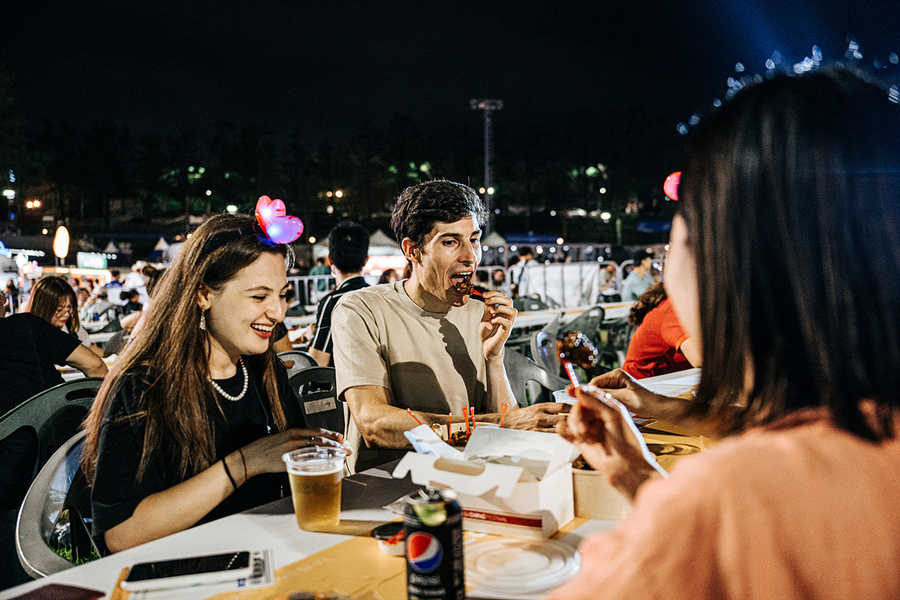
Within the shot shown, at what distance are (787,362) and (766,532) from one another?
249 millimetres

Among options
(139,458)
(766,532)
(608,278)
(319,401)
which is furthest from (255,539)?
(608,278)

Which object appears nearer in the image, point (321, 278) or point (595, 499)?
point (595, 499)

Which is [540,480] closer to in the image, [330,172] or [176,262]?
[176,262]

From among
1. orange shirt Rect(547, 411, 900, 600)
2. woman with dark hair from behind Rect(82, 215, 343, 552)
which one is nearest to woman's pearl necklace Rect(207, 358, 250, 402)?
woman with dark hair from behind Rect(82, 215, 343, 552)

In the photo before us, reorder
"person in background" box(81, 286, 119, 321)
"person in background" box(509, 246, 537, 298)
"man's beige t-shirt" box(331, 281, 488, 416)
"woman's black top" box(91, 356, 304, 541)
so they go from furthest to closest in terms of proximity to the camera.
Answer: "person in background" box(509, 246, 537, 298) → "person in background" box(81, 286, 119, 321) → "man's beige t-shirt" box(331, 281, 488, 416) → "woman's black top" box(91, 356, 304, 541)

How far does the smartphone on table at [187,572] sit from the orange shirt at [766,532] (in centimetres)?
89

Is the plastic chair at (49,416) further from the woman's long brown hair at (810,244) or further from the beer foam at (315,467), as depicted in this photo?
the woman's long brown hair at (810,244)

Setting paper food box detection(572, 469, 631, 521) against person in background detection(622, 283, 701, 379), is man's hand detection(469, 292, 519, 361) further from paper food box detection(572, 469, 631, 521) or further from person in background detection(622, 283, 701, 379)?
person in background detection(622, 283, 701, 379)

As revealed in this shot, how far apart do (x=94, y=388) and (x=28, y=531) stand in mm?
1205

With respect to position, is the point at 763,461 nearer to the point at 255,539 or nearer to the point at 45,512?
the point at 255,539

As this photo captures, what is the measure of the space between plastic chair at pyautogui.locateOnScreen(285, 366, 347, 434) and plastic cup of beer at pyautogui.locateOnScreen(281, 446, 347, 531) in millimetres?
1598

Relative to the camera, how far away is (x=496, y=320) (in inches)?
110

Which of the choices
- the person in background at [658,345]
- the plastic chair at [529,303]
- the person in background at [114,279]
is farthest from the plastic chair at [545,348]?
the person in background at [114,279]

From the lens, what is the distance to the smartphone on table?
1296 millimetres
